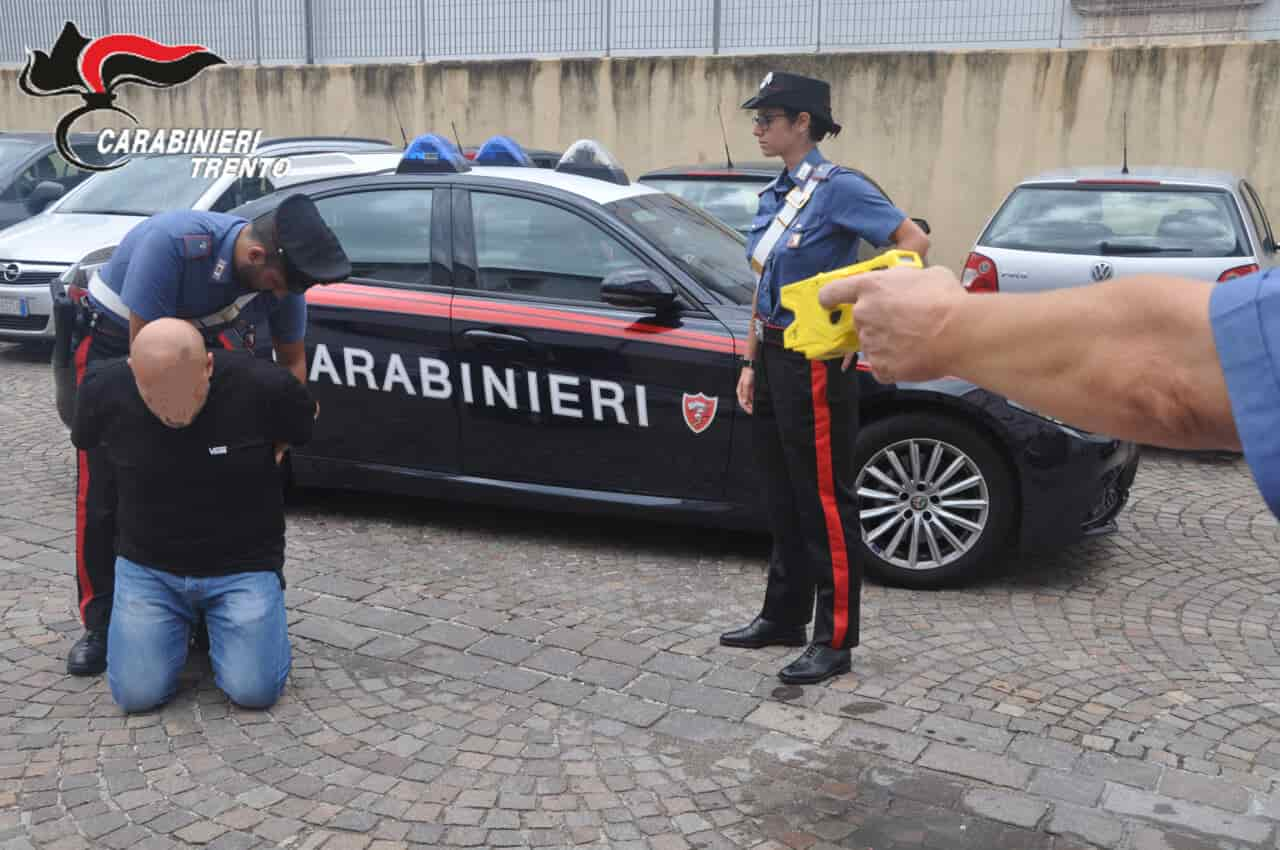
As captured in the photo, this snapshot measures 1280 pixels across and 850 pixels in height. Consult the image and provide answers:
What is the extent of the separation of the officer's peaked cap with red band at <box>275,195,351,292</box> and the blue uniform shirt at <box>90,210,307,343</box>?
239 millimetres

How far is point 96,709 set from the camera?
4.14m

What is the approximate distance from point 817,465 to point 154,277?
220 centimetres

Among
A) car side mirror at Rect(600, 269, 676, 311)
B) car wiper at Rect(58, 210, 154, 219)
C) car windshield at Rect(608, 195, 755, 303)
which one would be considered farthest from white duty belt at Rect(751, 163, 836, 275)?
car wiper at Rect(58, 210, 154, 219)

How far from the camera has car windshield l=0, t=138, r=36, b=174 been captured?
12.3 m

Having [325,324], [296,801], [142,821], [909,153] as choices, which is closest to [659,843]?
[296,801]

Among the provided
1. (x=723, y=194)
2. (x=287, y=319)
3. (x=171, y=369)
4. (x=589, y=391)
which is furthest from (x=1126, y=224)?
(x=171, y=369)

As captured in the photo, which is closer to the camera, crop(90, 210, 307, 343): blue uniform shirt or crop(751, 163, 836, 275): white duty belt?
crop(90, 210, 307, 343): blue uniform shirt

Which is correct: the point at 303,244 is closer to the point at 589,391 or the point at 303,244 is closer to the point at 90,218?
the point at 589,391

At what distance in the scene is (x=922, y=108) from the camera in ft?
43.3

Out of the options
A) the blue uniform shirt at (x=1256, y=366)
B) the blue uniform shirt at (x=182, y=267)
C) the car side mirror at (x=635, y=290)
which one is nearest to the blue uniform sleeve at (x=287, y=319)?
the blue uniform shirt at (x=182, y=267)

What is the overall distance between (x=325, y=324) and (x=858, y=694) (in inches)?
114

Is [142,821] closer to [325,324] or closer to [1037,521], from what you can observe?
[325,324]

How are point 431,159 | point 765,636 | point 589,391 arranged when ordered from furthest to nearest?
point 431,159, point 589,391, point 765,636

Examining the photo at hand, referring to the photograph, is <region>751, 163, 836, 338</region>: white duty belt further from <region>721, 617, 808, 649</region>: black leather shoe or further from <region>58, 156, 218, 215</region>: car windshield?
<region>58, 156, 218, 215</region>: car windshield
